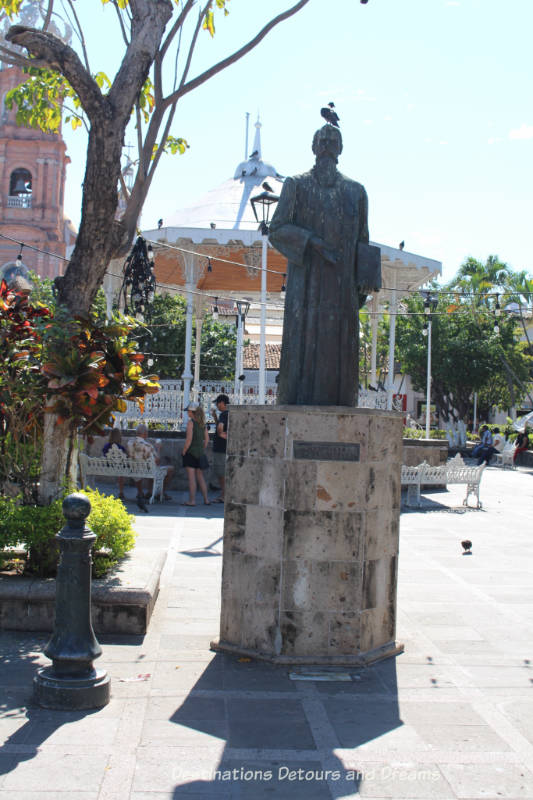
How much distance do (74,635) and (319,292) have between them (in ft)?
9.16

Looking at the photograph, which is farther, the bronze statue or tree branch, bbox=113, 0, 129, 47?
tree branch, bbox=113, 0, 129, 47

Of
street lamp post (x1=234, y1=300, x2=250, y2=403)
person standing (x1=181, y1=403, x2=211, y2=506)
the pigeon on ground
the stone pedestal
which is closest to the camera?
the stone pedestal

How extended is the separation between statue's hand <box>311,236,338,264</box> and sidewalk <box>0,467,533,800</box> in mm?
2744

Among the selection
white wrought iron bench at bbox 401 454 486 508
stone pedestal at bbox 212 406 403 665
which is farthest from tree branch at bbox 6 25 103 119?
white wrought iron bench at bbox 401 454 486 508

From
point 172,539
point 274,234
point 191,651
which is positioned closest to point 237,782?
point 191,651

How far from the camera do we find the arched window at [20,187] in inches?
1885

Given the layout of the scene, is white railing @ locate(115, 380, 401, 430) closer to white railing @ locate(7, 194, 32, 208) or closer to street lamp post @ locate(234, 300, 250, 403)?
street lamp post @ locate(234, 300, 250, 403)

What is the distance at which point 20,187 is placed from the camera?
48844mm

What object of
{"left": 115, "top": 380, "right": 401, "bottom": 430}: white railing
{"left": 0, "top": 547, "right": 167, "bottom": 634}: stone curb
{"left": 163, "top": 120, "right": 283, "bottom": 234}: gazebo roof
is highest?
{"left": 163, "top": 120, "right": 283, "bottom": 234}: gazebo roof

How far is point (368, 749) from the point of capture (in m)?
3.81

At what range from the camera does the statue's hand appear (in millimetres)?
5488

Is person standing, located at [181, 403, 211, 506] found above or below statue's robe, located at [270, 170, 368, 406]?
below

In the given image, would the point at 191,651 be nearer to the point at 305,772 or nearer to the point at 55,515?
the point at 55,515

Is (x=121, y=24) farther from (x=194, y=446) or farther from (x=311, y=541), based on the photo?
(x=194, y=446)
